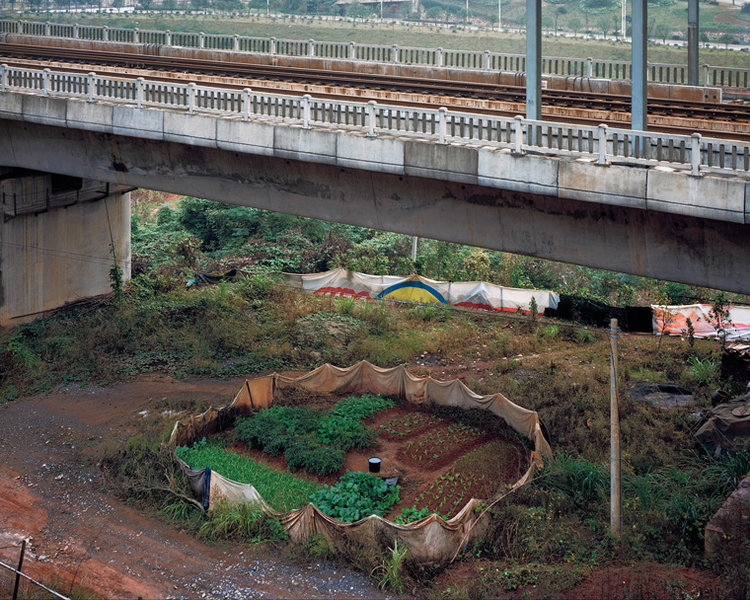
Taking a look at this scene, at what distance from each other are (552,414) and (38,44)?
970 inches

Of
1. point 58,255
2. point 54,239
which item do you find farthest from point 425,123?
point 58,255

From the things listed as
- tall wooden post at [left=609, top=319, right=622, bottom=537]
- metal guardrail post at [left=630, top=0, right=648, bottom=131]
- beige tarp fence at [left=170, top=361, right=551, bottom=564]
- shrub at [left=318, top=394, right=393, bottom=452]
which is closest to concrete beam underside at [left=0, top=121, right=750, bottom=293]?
metal guardrail post at [left=630, top=0, right=648, bottom=131]

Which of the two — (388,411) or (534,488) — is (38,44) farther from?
(534,488)

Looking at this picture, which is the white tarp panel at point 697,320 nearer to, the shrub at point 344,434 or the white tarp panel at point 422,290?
the white tarp panel at point 422,290

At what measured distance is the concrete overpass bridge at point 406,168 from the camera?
49.5 ft

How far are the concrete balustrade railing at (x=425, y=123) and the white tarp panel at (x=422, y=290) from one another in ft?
31.9

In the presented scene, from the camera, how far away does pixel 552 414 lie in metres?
20.3

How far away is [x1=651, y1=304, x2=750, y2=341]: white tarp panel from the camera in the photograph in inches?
1002

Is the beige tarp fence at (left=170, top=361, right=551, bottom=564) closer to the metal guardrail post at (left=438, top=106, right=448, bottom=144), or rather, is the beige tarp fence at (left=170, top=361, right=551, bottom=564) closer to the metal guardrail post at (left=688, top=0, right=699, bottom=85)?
the metal guardrail post at (left=438, top=106, right=448, bottom=144)

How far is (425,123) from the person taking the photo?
58.3ft

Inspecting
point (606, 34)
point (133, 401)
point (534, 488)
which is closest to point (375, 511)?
point (534, 488)

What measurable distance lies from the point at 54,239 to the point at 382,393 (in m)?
12.0

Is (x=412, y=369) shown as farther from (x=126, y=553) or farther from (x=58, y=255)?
(x=58, y=255)

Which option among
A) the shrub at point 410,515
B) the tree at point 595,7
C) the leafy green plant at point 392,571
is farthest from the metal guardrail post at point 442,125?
the tree at point 595,7
